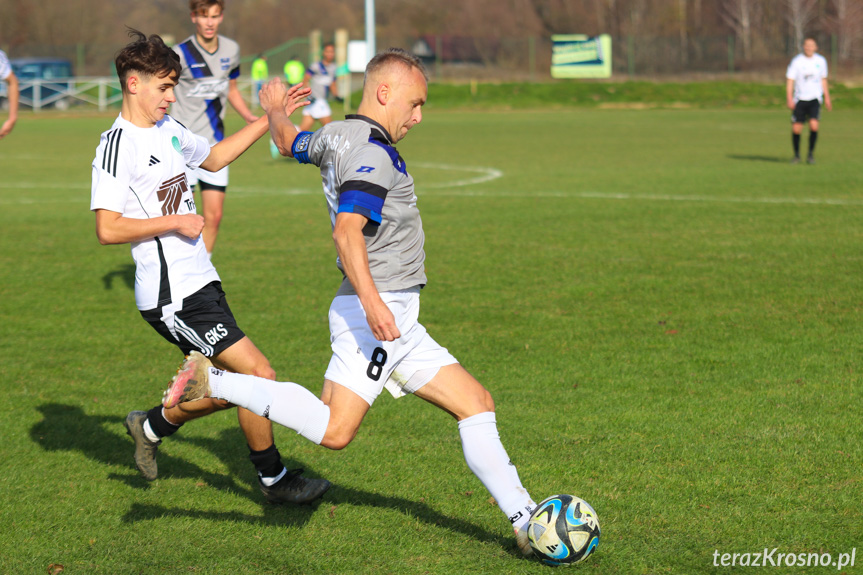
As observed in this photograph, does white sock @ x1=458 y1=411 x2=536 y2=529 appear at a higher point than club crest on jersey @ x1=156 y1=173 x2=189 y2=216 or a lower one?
lower

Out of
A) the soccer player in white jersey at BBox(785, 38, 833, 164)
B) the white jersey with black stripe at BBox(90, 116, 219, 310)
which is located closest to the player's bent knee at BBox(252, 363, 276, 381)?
the white jersey with black stripe at BBox(90, 116, 219, 310)

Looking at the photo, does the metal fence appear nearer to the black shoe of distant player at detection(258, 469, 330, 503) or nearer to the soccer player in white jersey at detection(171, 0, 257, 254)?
the soccer player in white jersey at detection(171, 0, 257, 254)

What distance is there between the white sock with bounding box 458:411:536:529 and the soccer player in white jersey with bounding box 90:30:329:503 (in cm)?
92

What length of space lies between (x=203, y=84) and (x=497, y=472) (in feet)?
20.5

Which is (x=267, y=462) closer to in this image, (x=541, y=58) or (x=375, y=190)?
(x=375, y=190)

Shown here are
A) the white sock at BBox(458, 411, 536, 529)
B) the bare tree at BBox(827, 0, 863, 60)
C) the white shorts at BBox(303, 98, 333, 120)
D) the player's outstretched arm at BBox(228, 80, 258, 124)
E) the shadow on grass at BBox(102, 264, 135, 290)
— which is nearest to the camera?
the white sock at BBox(458, 411, 536, 529)

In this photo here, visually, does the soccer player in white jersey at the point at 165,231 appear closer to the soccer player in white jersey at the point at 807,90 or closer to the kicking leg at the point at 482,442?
the kicking leg at the point at 482,442

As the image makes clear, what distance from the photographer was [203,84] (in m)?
8.70

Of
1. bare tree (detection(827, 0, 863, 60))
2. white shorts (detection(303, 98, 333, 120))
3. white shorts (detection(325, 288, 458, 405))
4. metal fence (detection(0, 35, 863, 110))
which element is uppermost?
bare tree (detection(827, 0, 863, 60))

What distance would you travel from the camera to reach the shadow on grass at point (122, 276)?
890cm

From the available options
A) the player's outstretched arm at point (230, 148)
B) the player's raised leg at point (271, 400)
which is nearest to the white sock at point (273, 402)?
the player's raised leg at point (271, 400)

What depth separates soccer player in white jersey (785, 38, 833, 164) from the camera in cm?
1806

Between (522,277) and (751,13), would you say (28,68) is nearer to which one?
(522,277)

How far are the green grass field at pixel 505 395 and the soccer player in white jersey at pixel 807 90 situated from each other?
5.12 meters
